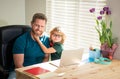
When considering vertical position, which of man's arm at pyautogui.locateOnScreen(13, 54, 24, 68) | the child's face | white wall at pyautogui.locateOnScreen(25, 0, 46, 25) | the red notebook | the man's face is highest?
white wall at pyautogui.locateOnScreen(25, 0, 46, 25)

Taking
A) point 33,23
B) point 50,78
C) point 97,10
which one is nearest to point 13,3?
point 33,23

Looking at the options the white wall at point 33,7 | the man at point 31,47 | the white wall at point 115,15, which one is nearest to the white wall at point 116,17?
the white wall at point 115,15

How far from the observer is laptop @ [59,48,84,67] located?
1971 mm

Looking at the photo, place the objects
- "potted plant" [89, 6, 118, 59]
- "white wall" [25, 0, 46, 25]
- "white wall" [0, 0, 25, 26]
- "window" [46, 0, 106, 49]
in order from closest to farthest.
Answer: "potted plant" [89, 6, 118, 59], "window" [46, 0, 106, 49], "white wall" [0, 0, 25, 26], "white wall" [25, 0, 46, 25]

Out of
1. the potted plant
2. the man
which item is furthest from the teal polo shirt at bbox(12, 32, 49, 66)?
the potted plant

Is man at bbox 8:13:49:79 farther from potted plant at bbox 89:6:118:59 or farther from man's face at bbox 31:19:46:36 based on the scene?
potted plant at bbox 89:6:118:59

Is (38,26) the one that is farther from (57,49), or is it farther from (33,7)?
(33,7)

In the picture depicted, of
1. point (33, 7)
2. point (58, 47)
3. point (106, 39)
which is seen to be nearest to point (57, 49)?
point (58, 47)

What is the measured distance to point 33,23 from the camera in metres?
2.43

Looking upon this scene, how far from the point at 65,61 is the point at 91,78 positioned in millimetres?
341

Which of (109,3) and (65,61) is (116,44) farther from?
(65,61)

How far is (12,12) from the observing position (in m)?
3.33

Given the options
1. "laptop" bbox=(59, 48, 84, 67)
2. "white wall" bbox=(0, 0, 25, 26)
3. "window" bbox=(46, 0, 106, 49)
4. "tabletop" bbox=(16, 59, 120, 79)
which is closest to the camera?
"tabletop" bbox=(16, 59, 120, 79)

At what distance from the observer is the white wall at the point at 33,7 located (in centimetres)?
332
